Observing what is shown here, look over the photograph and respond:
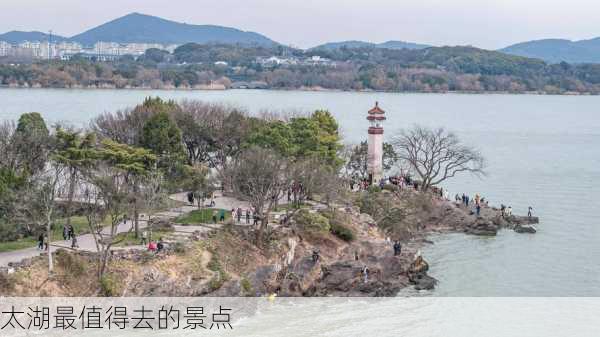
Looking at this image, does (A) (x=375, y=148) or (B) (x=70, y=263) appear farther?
(A) (x=375, y=148)

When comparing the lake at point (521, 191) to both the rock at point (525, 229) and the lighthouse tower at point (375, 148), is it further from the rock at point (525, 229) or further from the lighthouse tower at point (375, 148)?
the lighthouse tower at point (375, 148)

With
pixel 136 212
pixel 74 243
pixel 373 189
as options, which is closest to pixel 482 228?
→ pixel 373 189

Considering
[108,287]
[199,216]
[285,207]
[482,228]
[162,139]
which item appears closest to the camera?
[108,287]

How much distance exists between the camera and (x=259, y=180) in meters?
33.1

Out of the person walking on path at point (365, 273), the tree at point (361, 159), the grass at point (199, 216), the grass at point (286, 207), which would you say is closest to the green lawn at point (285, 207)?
the grass at point (286, 207)

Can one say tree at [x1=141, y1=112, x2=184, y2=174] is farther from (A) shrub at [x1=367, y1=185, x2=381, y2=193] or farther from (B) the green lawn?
(A) shrub at [x1=367, y1=185, x2=381, y2=193]

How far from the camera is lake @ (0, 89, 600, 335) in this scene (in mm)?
35750

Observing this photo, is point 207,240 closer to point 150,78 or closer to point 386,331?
point 386,331

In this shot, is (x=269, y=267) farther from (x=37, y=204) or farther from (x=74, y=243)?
(x=37, y=204)

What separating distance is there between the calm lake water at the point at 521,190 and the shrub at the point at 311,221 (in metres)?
4.93

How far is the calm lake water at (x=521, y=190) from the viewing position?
35.8 meters

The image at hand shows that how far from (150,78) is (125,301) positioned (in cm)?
16836

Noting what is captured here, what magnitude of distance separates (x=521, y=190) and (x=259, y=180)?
31138 millimetres

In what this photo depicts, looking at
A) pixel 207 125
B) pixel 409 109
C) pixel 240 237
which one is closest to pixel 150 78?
pixel 409 109
